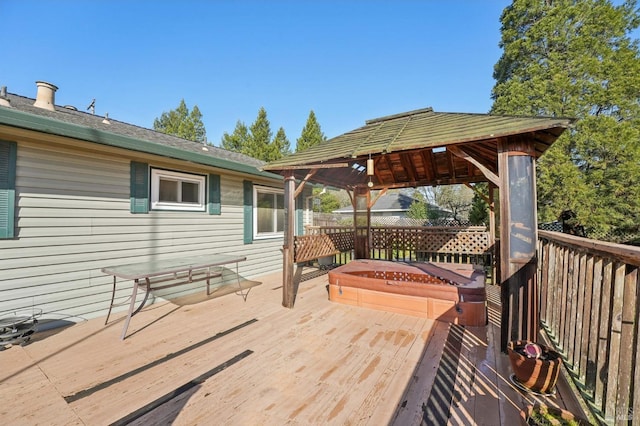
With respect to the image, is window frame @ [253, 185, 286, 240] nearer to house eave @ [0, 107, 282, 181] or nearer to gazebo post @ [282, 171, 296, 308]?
house eave @ [0, 107, 282, 181]

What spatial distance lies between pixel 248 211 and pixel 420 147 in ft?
13.7

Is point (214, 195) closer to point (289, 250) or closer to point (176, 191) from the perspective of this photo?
point (176, 191)

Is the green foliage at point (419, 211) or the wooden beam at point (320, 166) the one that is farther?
the green foliage at point (419, 211)

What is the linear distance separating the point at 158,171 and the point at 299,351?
12.6 ft

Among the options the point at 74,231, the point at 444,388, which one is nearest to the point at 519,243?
the point at 444,388

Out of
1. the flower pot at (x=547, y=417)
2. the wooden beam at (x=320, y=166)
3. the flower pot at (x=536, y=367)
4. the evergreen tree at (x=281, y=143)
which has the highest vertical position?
the evergreen tree at (x=281, y=143)

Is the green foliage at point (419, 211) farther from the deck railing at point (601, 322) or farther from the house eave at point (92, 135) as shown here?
the deck railing at point (601, 322)

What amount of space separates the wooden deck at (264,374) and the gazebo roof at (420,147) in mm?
2292

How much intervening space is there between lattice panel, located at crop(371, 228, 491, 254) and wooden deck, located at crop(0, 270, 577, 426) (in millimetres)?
3704

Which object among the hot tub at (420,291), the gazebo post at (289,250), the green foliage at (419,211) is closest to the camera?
the hot tub at (420,291)

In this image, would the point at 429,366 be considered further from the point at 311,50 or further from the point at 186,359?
the point at 311,50

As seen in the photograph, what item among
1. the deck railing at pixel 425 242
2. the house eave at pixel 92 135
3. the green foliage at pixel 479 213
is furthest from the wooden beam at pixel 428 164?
the house eave at pixel 92 135

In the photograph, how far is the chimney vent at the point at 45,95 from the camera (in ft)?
14.4

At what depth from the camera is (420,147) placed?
11.3 ft
